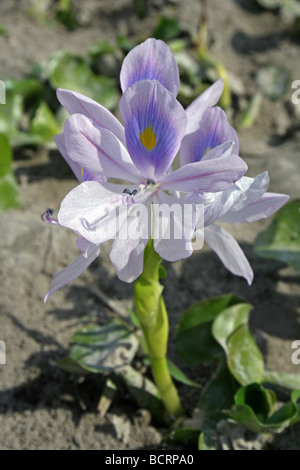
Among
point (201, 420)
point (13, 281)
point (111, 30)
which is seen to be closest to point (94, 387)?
point (201, 420)

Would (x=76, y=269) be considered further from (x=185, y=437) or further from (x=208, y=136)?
(x=185, y=437)

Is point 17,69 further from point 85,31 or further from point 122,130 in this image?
point 122,130

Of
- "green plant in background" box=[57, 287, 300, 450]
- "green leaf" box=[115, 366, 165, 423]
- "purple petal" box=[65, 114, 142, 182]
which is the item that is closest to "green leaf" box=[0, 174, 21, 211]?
"green plant in background" box=[57, 287, 300, 450]

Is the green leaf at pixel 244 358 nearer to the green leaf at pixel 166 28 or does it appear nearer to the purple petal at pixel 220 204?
the purple petal at pixel 220 204

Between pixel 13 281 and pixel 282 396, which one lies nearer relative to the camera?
pixel 282 396

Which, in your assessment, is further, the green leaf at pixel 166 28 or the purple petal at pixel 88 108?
the green leaf at pixel 166 28

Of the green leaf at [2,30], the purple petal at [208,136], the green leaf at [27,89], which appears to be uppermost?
the purple petal at [208,136]

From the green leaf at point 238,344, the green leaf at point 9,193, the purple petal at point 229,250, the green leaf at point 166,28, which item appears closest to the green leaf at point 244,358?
the green leaf at point 238,344

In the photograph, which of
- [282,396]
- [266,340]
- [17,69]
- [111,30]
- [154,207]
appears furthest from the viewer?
[111,30]
